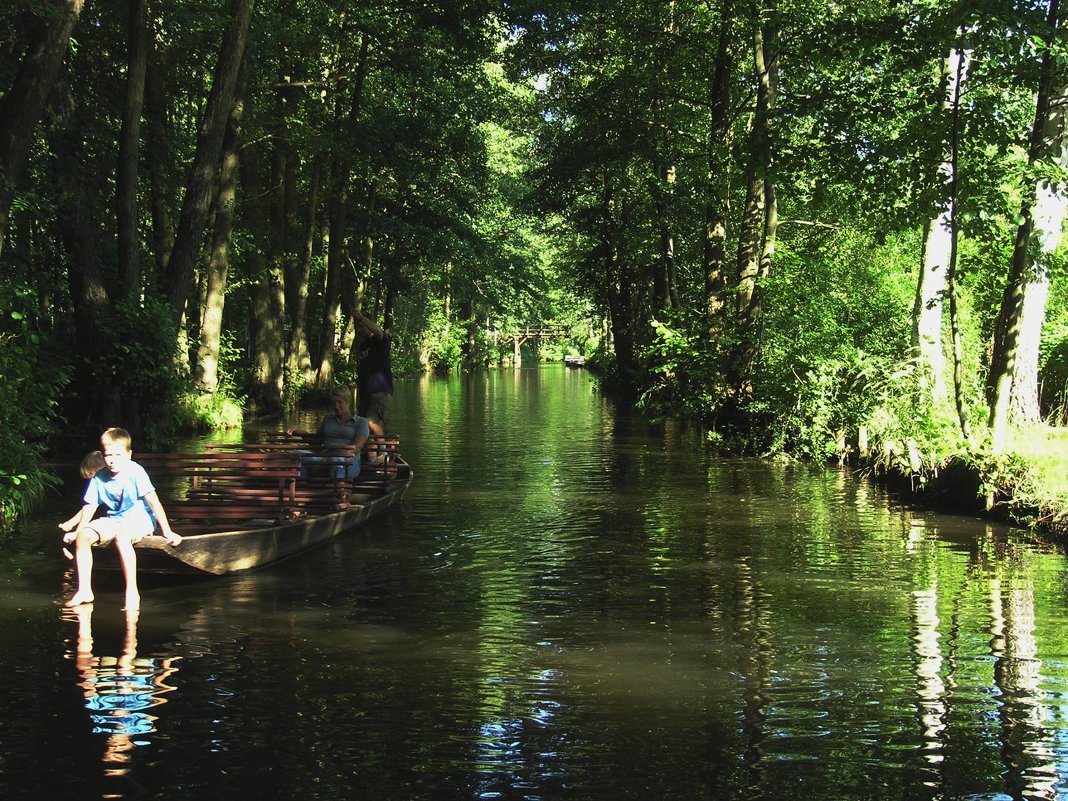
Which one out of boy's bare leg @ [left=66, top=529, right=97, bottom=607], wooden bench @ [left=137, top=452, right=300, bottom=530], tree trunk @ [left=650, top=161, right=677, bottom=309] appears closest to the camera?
boy's bare leg @ [left=66, top=529, right=97, bottom=607]

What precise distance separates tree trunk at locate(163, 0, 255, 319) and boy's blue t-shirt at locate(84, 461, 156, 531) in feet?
31.6

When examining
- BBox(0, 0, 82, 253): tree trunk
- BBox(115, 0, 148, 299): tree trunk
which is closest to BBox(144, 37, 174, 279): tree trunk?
BBox(115, 0, 148, 299): tree trunk

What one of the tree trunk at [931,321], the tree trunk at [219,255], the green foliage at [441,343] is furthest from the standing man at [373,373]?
the green foliage at [441,343]

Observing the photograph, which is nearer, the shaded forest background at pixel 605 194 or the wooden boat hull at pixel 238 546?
the wooden boat hull at pixel 238 546

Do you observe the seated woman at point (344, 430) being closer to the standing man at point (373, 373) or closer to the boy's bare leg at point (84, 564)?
the standing man at point (373, 373)

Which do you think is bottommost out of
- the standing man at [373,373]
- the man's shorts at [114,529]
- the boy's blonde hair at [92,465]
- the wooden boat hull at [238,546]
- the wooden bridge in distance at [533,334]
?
the wooden boat hull at [238,546]

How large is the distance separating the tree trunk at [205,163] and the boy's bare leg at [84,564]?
32.2ft

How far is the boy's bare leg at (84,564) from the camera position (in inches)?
339

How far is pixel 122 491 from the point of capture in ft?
28.8

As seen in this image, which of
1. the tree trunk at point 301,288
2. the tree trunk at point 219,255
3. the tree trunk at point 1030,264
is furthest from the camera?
the tree trunk at point 301,288

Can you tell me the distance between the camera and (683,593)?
31.4ft

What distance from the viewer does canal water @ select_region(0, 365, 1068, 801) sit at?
214 inches

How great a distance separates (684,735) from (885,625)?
10.3 ft

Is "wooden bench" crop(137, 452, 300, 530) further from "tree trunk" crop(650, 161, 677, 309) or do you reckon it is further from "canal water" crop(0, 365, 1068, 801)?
"tree trunk" crop(650, 161, 677, 309)
